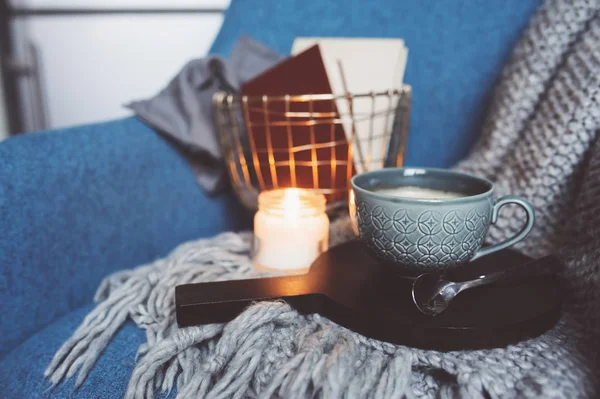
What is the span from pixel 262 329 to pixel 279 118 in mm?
274

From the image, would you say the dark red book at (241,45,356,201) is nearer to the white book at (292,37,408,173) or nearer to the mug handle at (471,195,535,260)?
the white book at (292,37,408,173)

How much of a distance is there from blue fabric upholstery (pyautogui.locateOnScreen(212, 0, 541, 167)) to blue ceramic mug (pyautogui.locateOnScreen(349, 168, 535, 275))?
10.6 inches

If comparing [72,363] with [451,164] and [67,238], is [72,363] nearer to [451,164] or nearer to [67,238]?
[67,238]

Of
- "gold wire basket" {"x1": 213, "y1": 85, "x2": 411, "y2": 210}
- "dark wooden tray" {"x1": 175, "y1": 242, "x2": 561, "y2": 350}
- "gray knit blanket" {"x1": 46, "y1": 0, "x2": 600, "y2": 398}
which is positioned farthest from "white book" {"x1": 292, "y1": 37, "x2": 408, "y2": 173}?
"dark wooden tray" {"x1": 175, "y1": 242, "x2": 561, "y2": 350}

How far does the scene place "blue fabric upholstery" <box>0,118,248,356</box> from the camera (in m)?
0.39

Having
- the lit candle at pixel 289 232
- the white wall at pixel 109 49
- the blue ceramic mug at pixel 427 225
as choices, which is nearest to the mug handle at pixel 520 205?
the blue ceramic mug at pixel 427 225

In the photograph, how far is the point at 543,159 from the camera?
447mm

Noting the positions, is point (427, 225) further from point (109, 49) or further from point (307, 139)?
point (109, 49)

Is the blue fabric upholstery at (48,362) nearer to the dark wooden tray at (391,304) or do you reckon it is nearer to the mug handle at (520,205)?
the dark wooden tray at (391,304)

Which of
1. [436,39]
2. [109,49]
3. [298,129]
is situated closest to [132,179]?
[298,129]

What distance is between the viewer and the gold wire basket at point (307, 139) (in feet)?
1.68

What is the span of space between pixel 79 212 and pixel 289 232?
0.66ft

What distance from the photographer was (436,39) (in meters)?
0.61

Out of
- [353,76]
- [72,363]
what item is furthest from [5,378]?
[353,76]
